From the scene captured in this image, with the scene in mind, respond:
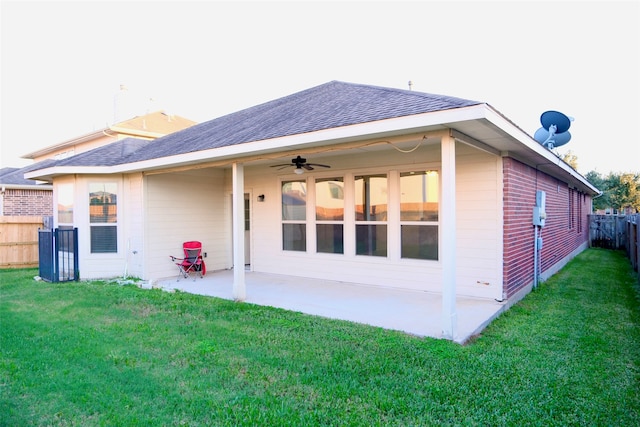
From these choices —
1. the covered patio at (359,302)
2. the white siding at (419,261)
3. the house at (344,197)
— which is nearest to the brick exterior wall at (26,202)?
the house at (344,197)

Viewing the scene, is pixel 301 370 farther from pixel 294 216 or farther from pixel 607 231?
pixel 607 231

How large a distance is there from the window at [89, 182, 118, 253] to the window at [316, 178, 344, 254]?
4799mm

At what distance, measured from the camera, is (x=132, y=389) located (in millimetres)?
3379

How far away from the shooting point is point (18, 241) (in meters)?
11.5

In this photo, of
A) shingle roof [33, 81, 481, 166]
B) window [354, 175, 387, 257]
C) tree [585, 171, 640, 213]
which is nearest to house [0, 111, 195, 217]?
shingle roof [33, 81, 481, 166]

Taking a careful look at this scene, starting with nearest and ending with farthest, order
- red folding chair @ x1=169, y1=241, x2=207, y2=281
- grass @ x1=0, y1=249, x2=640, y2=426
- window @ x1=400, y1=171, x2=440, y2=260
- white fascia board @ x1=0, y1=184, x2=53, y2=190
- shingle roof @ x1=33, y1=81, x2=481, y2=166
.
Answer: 1. grass @ x1=0, y1=249, x2=640, y2=426
2. shingle roof @ x1=33, y1=81, x2=481, y2=166
3. window @ x1=400, y1=171, x2=440, y2=260
4. red folding chair @ x1=169, y1=241, x2=207, y2=281
5. white fascia board @ x1=0, y1=184, x2=53, y2=190

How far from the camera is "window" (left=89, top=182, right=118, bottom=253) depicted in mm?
8953

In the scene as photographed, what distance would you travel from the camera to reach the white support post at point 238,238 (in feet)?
22.0

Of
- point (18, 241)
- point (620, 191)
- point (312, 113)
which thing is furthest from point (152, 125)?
point (620, 191)

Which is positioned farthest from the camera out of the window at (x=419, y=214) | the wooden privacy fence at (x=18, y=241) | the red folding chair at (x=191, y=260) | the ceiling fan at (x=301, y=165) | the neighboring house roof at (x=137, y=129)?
the neighboring house roof at (x=137, y=129)

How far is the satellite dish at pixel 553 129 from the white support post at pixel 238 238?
6802 millimetres

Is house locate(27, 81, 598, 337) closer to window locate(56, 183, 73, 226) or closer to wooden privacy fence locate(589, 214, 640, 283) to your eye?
window locate(56, 183, 73, 226)

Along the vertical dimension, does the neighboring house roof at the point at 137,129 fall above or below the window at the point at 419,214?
above

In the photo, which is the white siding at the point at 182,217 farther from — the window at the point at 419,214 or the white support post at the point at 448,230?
the white support post at the point at 448,230
